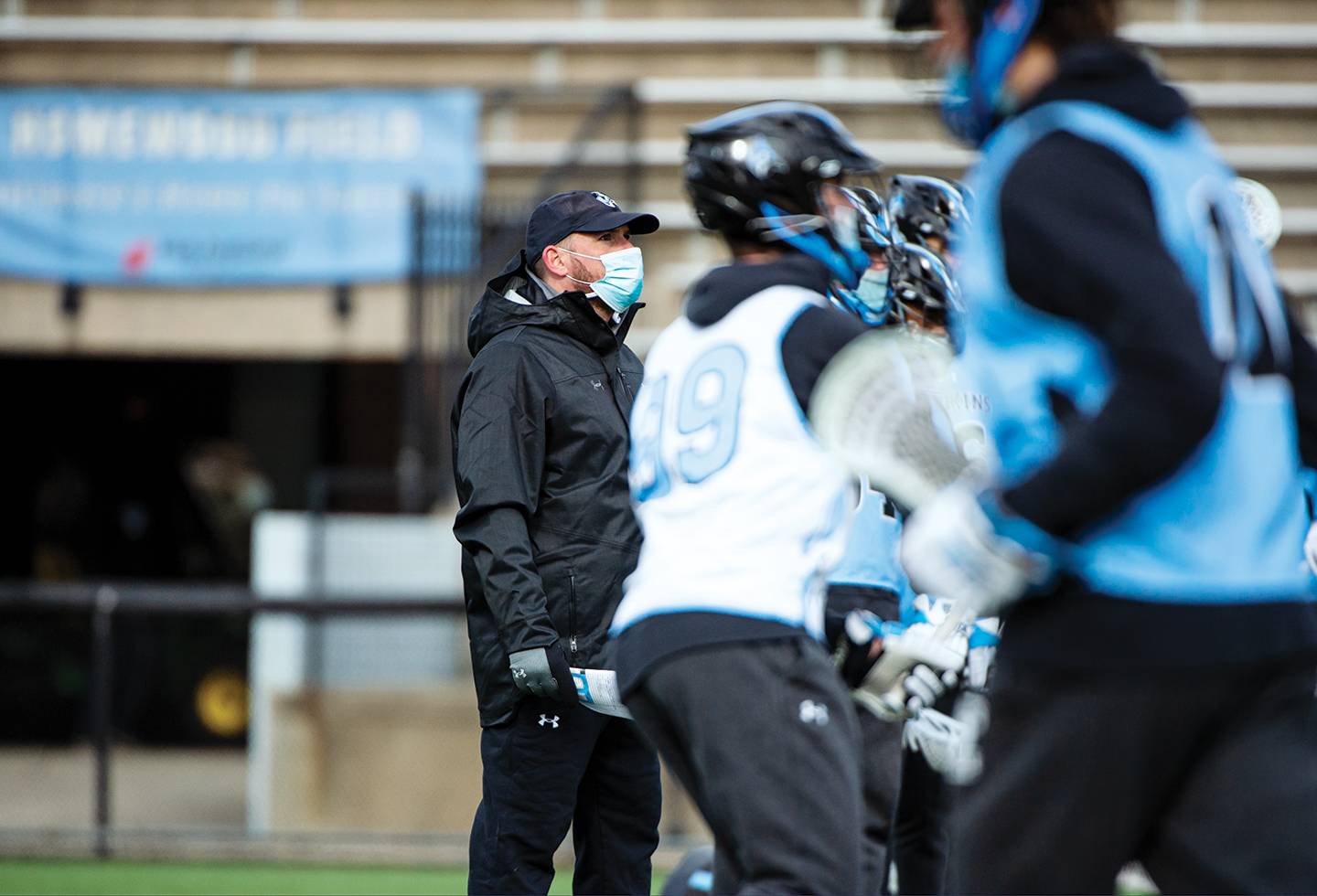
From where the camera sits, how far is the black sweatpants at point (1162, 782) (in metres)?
2.46

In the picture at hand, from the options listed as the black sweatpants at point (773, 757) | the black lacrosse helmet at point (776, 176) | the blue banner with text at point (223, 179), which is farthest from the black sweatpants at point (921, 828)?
the blue banner with text at point (223, 179)

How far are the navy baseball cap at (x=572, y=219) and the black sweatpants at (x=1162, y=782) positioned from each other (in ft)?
8.56

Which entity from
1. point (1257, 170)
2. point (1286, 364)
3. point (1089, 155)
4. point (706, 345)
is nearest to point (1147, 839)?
point (1286, 364)

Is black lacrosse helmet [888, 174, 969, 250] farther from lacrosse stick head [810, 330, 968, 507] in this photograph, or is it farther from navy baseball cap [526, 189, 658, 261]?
lacrosse stick head [810, 330, 968, 507]

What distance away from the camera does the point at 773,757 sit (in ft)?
10.3

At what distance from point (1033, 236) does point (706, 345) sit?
92 cm

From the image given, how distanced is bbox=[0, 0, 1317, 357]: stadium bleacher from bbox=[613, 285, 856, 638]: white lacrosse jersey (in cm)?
919

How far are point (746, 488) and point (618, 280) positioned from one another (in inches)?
71.0

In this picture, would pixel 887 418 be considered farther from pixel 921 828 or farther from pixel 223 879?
pixel 223 879

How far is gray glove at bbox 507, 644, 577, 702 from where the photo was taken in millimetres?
4434

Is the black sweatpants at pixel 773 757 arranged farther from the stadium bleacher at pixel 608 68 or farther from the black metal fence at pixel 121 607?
the stadium bleacher at pixel 608 68

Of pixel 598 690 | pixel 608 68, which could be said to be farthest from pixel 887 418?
pixel 608 68

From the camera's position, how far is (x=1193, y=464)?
247cm

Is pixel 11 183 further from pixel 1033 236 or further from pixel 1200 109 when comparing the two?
pixel 1033 236
